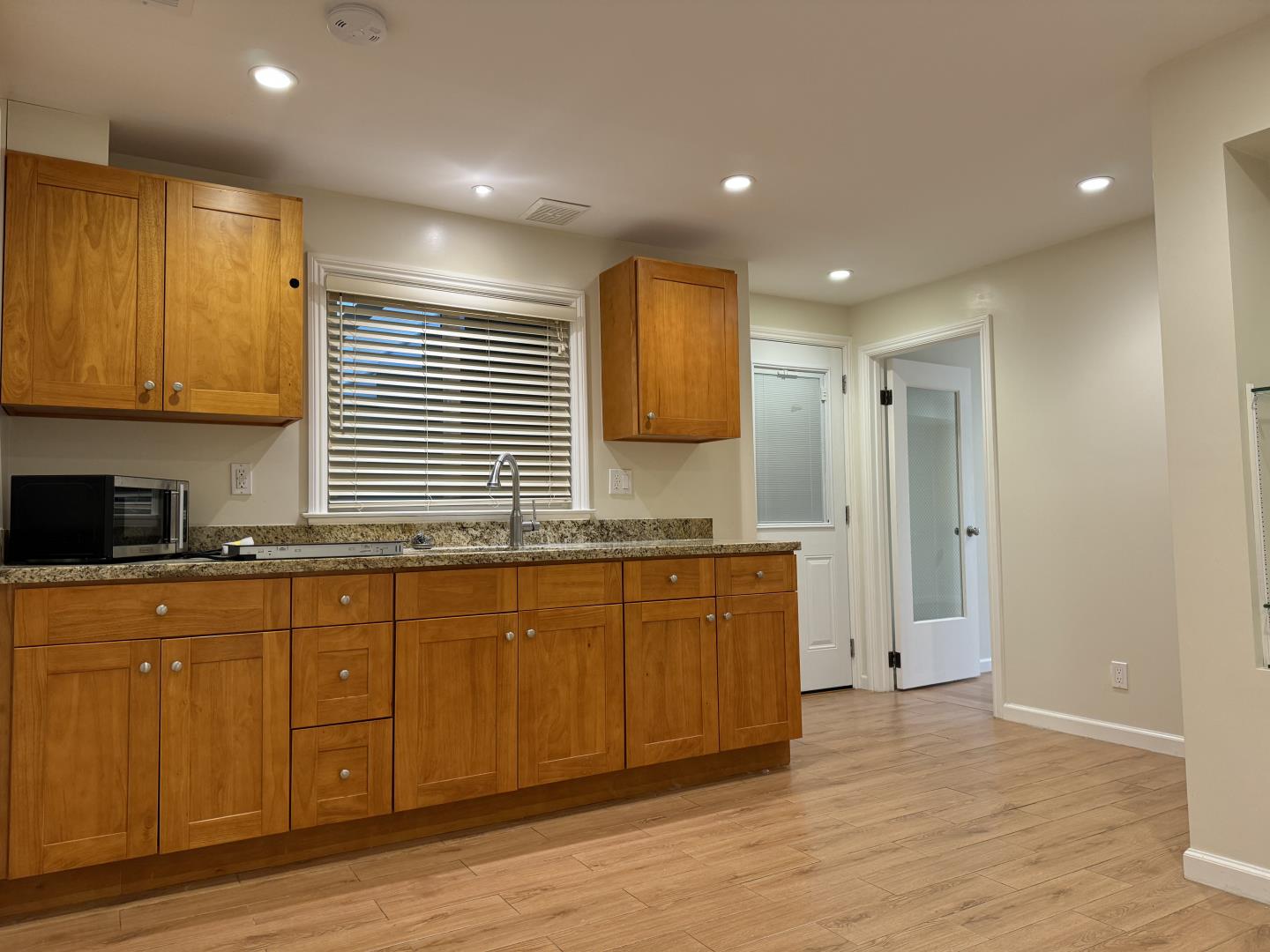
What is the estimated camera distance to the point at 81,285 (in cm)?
269

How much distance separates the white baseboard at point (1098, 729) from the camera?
3.76 metres

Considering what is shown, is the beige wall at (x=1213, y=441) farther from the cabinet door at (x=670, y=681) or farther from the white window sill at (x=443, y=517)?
the white window sill at (x=443, y=517)

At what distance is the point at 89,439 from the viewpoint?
2906 mm

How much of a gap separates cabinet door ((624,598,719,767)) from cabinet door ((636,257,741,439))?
874mm

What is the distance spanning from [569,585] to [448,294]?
4.61ft

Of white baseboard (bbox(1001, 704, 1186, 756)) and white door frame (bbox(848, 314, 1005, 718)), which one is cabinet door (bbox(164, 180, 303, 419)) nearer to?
white door frame (bbox(848, 314, 1005, 718))

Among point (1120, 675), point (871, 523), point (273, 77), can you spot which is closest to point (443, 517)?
point (273, 77)

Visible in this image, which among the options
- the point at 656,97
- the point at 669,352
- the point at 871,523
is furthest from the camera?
the point at 871,523

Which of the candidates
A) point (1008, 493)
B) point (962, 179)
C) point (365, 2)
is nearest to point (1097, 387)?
point (1008, 493)

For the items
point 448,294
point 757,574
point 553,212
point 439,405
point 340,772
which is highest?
point 553,212

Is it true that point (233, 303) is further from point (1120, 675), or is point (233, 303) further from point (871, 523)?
point (1120, 675)

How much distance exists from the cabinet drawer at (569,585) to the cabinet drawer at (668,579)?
0.19 ft

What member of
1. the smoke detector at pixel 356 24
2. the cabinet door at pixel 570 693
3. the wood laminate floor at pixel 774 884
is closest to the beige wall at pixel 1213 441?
the wood laminate floor at pixel 774 884

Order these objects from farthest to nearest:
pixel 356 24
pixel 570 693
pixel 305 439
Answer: pixel 305 439, pixel 570 693, pixel 356 24
